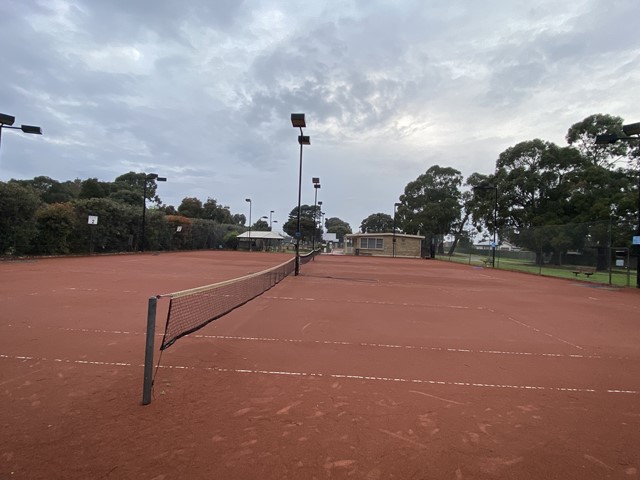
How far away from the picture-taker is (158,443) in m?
3.02

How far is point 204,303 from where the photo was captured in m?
8.54

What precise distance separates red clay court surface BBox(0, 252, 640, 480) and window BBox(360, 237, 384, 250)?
46.3m

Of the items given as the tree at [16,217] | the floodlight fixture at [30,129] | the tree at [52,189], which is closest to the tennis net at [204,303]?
the floodlight fixture at [30,129]

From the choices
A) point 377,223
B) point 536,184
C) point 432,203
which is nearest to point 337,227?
point 377,223

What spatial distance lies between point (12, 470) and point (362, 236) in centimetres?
5394

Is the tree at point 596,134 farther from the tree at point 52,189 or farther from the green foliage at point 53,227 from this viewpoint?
the tree at point 52,189

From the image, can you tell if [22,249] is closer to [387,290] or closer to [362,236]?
[387,290]

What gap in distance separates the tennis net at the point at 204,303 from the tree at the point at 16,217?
15.9 m

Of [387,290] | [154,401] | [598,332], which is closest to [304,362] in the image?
[154,401]

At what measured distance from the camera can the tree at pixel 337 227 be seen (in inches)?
4852

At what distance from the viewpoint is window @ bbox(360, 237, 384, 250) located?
54.2 m

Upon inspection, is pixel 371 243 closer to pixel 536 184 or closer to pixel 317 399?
pixel 536 184

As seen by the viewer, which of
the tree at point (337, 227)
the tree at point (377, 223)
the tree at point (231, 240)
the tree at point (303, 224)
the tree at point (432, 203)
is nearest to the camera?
the tree at point (231, 240)

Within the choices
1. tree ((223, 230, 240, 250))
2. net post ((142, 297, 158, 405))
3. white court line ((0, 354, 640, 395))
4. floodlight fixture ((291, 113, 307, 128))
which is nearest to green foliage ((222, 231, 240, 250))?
tree ((223, 230, 240, 250))
